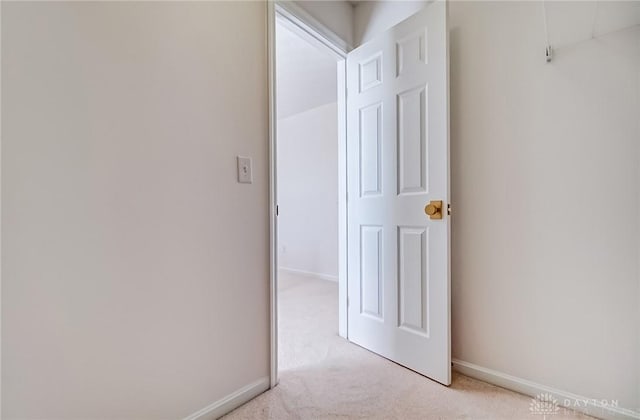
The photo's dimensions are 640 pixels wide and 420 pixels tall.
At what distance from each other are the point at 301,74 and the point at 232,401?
3008 mm

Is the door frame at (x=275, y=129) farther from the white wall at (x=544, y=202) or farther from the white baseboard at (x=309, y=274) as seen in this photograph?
the white baseboard at (x=309, y=274)

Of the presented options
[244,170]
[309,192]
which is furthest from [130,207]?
[309,192]

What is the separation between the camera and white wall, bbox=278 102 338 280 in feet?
13.6

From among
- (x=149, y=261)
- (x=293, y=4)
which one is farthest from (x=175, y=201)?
(x=293, y=4)

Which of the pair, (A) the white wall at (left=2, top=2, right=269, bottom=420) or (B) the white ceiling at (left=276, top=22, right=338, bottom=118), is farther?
(B) the white ceiling at (left=276, top=22, right=338, bottom=118)

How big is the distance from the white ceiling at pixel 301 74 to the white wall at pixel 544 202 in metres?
1.16

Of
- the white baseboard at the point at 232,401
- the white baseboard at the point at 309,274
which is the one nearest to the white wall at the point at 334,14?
the white baseboard at the point at 232,401

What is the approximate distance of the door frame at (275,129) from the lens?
1.58 m

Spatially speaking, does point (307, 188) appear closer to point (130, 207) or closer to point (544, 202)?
point (544, 202)

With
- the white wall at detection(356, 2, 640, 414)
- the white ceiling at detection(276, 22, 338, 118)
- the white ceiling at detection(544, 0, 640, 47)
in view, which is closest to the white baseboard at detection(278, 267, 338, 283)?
the white ceiling at detection(276, 22, 338, 118)

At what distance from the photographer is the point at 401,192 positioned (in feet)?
5.78

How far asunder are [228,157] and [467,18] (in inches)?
58.5

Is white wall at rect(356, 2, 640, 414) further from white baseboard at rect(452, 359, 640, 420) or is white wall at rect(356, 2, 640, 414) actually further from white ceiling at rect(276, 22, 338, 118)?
white ceiling at rect(276, 22, 338, 118)

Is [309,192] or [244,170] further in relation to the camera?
[309,192]
